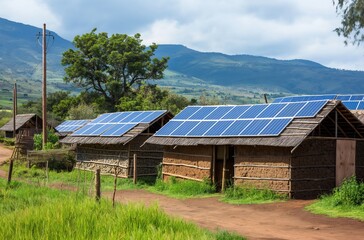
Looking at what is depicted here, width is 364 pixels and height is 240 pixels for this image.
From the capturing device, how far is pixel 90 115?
184ft

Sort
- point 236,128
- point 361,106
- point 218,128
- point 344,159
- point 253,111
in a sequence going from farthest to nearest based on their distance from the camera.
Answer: point 361,106 < point 253,111 < point 218,128 < point 236,128 < point 344,159

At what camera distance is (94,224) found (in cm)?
972

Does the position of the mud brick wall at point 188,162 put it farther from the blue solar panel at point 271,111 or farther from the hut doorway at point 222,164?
the blue solar panel at point 271,111

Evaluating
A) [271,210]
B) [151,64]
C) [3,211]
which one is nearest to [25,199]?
[3,211]

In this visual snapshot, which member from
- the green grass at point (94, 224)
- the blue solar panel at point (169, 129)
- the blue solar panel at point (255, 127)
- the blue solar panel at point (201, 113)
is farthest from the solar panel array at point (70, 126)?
the green grass at point (94, 224)

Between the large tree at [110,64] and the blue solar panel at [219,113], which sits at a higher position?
the large tree at [110,64]

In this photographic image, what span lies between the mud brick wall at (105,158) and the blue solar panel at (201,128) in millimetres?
4838

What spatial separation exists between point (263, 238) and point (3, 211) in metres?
6.38

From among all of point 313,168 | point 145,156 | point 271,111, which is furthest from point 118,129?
point 313,168

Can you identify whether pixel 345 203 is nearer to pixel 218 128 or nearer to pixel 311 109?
pixel 311 109

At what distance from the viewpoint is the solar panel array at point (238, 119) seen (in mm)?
20391

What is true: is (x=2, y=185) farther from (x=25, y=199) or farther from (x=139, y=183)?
(x=139, y=183)

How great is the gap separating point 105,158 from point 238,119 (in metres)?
9.50

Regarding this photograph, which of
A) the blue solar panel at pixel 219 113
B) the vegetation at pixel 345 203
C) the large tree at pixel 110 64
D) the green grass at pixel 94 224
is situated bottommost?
the vegetation at pixel 345 203
